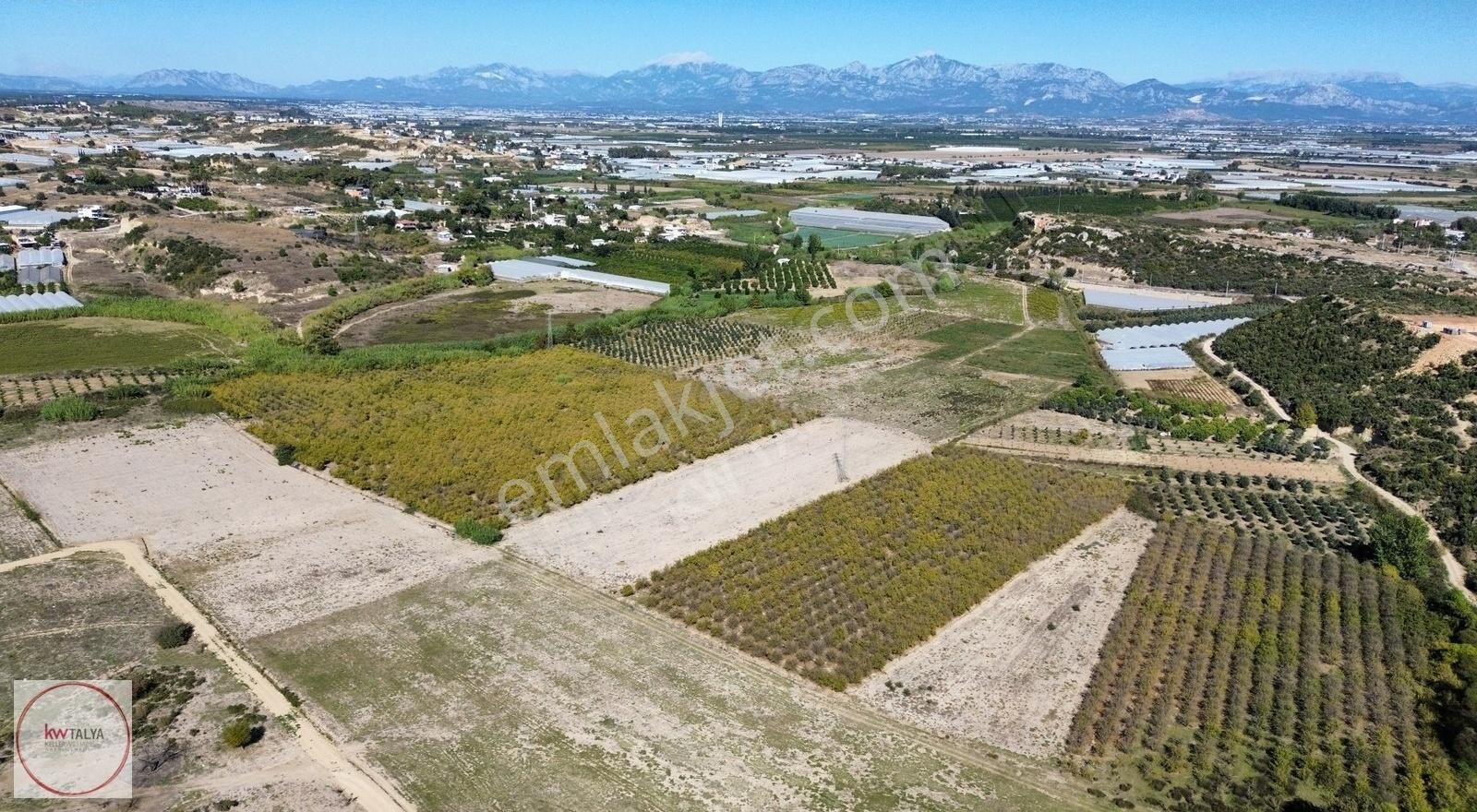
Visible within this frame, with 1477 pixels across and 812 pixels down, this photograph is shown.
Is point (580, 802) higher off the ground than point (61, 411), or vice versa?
point (61, 411)

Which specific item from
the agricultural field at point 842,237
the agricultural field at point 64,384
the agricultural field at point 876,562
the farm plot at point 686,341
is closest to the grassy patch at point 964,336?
the farm plot at point 686,341

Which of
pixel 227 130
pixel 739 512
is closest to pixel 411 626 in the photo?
pixel 739 512

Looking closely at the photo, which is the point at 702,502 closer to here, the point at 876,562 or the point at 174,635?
the point at 876,562

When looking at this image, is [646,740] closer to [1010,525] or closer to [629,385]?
[1010,525]

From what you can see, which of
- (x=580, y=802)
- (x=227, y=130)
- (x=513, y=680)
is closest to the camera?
(x=580, y=802)

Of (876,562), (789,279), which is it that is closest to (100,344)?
(876,562)

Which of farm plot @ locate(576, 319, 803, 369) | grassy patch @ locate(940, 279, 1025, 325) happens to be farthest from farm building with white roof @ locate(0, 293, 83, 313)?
grassy patch @ locate(940, 279, 1025, 325)
